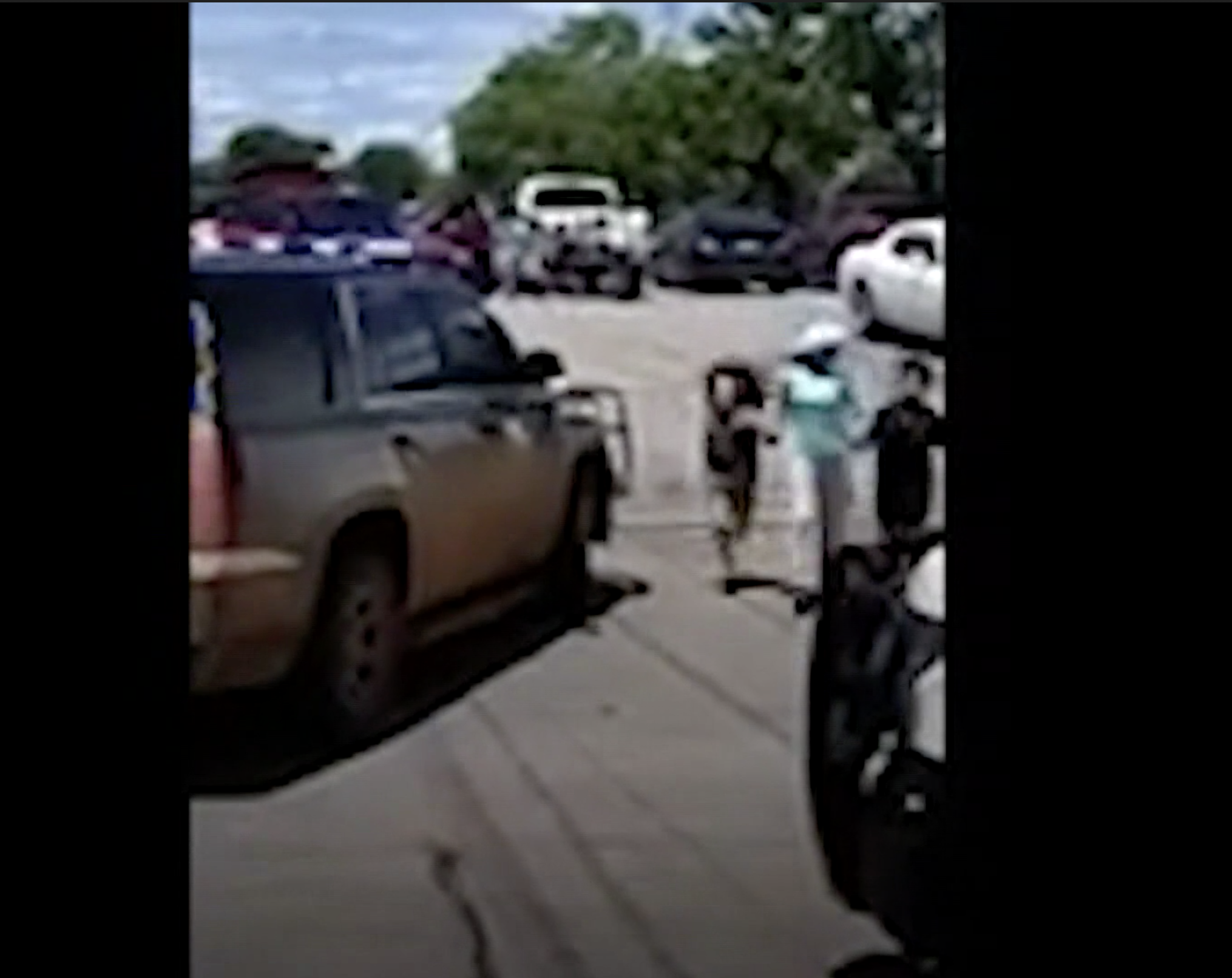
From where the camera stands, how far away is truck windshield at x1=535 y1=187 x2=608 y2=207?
1268 centimetres

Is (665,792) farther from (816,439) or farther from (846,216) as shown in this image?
(846,216)

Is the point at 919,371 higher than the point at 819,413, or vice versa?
the point at 919,371

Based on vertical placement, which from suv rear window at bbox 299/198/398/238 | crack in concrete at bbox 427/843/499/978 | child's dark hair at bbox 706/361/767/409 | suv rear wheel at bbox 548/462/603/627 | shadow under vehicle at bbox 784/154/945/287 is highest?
shadow under vehicle at bbox 784/154/945/287

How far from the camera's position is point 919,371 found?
23.5 ft

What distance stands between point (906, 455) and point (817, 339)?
2222mm

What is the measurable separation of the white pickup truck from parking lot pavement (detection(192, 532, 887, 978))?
3408 mm

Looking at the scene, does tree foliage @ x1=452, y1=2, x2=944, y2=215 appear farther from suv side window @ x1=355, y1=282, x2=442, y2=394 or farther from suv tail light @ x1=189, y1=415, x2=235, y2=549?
suv tail light @ x1=189, y1=415, x2=235, y2=549

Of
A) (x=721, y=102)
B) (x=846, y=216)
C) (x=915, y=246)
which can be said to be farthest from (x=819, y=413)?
(x=721, y=102)

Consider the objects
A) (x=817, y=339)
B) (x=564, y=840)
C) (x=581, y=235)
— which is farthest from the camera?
(x=581, y=235)

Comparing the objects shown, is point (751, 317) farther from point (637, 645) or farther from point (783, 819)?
point (783, 819)

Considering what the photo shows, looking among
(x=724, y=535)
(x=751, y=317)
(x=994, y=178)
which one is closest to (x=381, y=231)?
(x=724, y=535)

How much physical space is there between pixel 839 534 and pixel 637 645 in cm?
68

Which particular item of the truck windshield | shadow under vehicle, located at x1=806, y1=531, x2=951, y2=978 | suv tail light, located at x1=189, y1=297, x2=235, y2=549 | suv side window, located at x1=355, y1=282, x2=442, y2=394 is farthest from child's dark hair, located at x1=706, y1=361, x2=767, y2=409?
shadow under vehicle, located at x1=806, y1=531, x2=951, y2=978

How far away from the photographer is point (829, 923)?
18.7 ft
